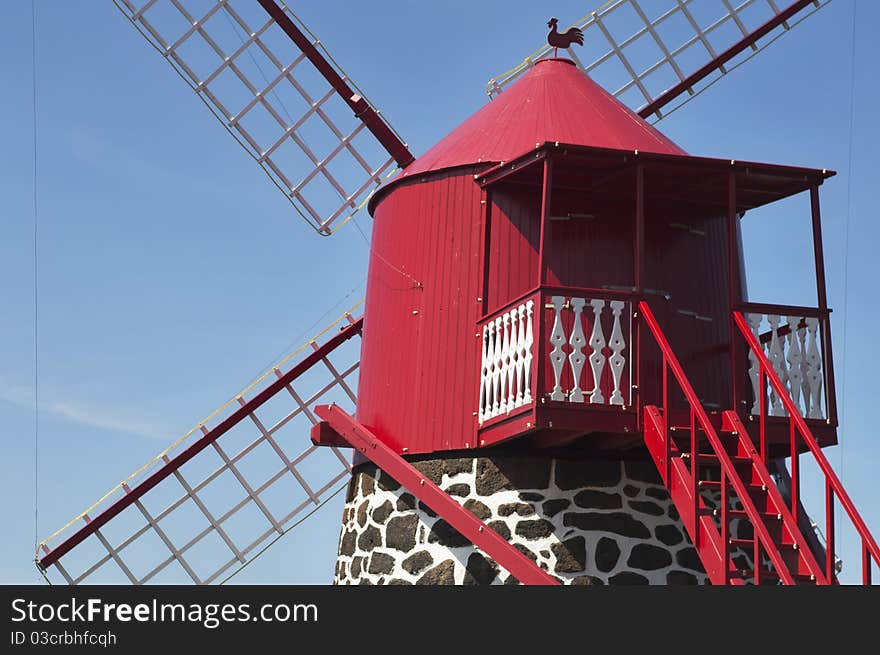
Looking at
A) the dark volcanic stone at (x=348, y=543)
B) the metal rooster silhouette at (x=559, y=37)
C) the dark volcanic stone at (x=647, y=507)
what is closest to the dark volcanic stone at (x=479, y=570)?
the dark volcanic stone at (x=647, y=507)

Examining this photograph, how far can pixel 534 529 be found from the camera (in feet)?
41.4

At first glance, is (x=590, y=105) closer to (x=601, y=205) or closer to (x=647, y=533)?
(x=601, y=205)

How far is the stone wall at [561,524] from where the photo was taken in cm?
1252

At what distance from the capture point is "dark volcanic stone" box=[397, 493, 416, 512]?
13.4m

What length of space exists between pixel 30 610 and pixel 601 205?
6.17 metres

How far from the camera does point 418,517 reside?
13.3 metres

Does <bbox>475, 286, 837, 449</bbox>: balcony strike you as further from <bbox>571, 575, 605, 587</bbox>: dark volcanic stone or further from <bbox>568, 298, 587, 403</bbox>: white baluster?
<bbox>571, 575, 605, 587</bbox>: dark volcanic stone

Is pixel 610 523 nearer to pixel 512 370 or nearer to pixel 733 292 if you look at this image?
pixel 512 370

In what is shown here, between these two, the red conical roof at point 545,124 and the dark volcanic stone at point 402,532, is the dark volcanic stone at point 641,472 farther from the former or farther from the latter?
the red conical roof at point 545,124

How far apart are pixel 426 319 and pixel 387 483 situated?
1.43 metres

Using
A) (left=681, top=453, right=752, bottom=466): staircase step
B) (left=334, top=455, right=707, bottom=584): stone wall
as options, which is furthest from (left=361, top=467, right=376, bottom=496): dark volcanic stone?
(left=681, top=453, right=752, bottom=466): staircase step

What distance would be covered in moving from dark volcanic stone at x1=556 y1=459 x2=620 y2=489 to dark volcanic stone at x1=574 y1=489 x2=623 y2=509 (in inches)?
2.7

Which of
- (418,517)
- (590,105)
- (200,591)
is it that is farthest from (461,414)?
(200,591)

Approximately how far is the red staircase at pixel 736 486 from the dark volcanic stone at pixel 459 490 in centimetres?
168
